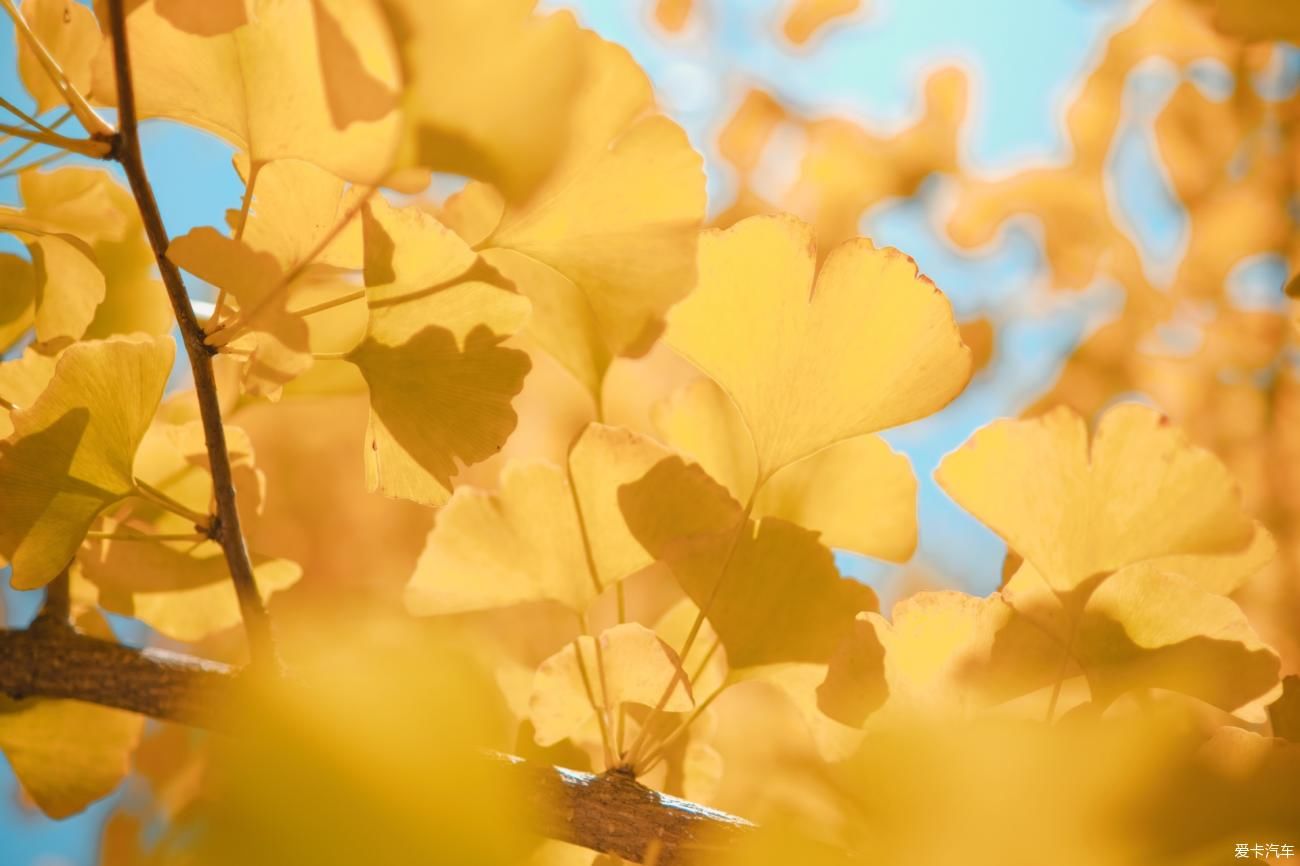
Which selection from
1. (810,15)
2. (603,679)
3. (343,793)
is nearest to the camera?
(343,793)

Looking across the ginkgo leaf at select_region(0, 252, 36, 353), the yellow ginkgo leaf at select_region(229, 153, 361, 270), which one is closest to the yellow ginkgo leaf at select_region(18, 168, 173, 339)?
the ginkgo leaf at select_region(0, 252, 36, 353)

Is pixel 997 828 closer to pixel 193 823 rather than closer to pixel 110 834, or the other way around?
pixel 193 823

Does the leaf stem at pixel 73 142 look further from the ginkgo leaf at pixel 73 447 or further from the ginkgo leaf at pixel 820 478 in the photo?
the ginkgo leaf at pixel 820 478

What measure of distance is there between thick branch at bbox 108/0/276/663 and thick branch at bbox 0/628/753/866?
0.10 ft

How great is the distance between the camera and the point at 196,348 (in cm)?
22

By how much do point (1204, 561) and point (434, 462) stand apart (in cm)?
22

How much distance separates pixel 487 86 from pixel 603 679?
156mm

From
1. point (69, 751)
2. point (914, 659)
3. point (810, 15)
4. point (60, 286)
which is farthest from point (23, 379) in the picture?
point (810, 15)

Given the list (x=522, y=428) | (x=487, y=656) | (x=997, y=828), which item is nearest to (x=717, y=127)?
(x=522, y=428)

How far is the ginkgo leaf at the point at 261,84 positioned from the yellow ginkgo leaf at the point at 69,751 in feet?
0.72

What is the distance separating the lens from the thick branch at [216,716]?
0.82 feet

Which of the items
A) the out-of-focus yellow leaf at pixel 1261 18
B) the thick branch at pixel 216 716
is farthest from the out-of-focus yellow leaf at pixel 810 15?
the thick branch at pixel 216 716

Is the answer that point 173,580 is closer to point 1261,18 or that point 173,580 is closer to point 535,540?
point 535,540

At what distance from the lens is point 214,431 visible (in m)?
0.23
